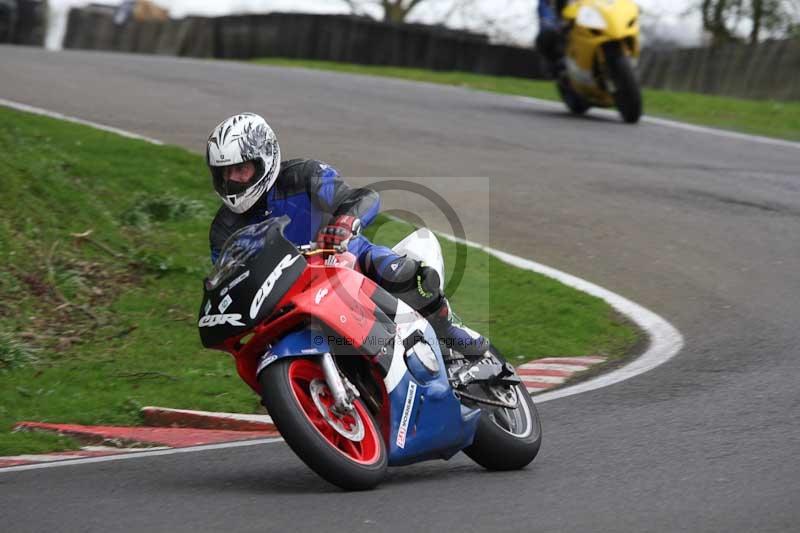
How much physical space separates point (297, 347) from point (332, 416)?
327 mm

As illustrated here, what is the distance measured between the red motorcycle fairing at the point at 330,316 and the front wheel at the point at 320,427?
0.57ft

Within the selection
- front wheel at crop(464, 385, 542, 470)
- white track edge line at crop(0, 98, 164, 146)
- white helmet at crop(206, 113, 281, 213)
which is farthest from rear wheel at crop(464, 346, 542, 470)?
white track edge line at crop(0, 98, 164, 146)

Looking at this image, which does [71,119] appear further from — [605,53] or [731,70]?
[731,70]

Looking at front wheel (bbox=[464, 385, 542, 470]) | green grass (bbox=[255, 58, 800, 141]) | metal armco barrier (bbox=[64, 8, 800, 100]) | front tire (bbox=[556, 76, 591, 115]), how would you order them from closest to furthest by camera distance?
front wheel (bbox=[464, 385, 542, 470]) < front tire (bbox=[556, 76, 591, 115]) < green grass (bbox=[255, 58, 800, 141]) < metal armco barrier (bbox=[64, 8, 800, 100])

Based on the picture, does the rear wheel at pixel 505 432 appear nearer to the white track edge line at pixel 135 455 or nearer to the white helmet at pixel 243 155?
the white track edge line at pixel 135 455

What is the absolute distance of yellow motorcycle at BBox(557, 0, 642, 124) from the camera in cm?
1627

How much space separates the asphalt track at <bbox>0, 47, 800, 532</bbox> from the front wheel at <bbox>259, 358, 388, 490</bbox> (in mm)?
123

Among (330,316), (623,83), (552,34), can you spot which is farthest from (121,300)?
(552,34)

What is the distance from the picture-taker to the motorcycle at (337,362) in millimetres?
5227

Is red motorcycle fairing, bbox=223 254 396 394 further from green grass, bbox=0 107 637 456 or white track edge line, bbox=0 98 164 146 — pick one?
white track edge line, bbox=0 98 164 146

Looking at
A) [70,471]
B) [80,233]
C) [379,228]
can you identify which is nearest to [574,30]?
[379,228]

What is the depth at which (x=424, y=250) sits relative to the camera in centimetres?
612

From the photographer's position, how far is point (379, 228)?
37.1 ft

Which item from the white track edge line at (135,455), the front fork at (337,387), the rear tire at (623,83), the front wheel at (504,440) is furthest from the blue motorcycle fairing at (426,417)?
the rear tire at (623,83)
